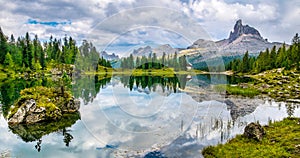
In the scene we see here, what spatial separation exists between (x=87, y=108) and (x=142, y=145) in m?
19.9

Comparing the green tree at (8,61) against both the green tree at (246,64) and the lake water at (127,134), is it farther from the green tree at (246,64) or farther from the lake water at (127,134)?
the green tree at (246,64)

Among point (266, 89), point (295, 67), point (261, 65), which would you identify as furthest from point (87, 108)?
point (261, 65)

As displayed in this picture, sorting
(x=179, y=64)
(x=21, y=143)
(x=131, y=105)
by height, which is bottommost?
(x=21, y=143)

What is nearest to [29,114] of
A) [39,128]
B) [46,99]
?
[46,99]

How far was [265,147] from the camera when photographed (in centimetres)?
2025

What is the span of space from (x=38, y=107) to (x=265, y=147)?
85.6 feet

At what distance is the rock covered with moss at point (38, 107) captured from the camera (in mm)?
31906

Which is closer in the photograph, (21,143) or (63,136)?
(21,143)

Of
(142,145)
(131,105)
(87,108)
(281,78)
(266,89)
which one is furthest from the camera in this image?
(281,78)

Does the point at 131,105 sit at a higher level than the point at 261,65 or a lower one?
lower

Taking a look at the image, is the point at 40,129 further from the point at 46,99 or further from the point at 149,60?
the point at 149,60

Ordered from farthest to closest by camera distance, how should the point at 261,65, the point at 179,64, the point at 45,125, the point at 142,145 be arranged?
the point at 261,65 → the point at 179,64 → the point at 45,125 → the point at 142,145

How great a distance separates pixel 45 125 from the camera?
Result: 3103 centimetres

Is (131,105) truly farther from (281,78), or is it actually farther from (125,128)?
(281,78)
